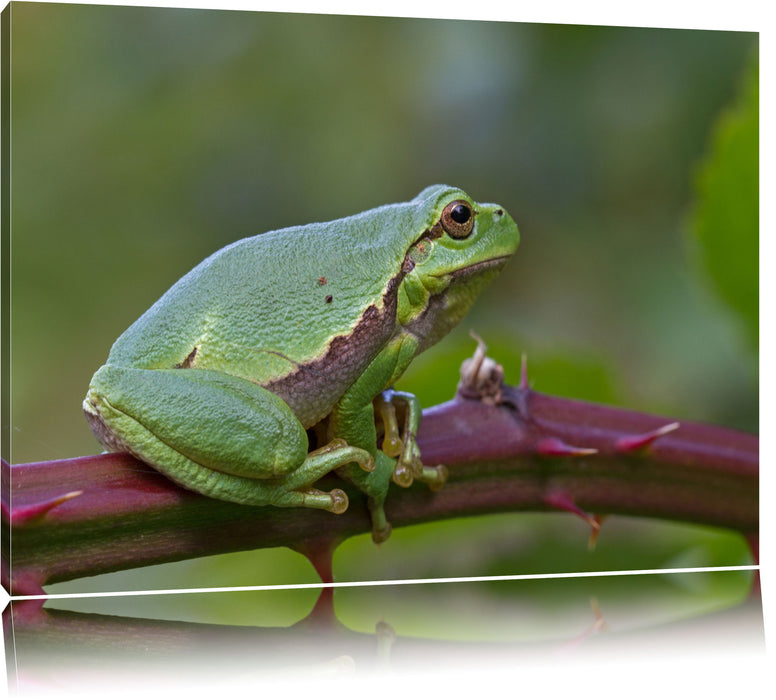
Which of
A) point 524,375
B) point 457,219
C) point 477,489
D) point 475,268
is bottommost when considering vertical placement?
point 477,489

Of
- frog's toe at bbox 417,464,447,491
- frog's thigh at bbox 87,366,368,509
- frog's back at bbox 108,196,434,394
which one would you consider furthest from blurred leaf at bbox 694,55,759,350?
frog's thigh at bbox 87,366,368,509

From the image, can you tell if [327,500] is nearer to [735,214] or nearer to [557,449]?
[557,449]

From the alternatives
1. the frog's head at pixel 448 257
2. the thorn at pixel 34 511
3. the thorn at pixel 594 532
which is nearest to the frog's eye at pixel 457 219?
the frog's head at pixel 448 257

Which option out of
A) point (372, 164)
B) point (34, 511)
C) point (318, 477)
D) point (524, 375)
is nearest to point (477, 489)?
point (524, 375)

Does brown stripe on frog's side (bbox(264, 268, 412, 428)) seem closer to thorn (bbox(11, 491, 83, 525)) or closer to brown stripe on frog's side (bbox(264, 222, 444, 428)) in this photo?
brown stripe on frog's side (bbox(264, 222, 444, 428))

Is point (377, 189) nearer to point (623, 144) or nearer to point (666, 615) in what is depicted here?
point (623, 144)
